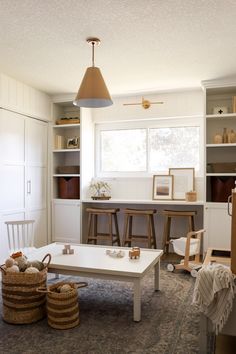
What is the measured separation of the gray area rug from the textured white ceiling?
7.82 ft

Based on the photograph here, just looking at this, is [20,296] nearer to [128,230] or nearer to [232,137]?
[128,230]

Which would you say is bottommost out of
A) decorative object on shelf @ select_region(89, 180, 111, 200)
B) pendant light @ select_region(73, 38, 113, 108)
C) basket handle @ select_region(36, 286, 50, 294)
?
basket handle @ select_region(36, 286, 50, 294)

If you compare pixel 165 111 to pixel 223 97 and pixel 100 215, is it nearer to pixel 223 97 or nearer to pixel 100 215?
pixel 223 97

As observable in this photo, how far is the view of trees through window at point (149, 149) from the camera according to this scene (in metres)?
4.92

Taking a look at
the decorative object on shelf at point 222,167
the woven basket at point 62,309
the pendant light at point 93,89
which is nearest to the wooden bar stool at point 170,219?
the decorative object on shelf at point 222,167

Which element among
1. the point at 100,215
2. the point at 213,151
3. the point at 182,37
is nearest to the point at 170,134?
the point at 213,151

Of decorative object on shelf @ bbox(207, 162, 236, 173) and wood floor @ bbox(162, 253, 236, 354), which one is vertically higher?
decorative object on shelf @ bbox(207, 162, 236, 173)

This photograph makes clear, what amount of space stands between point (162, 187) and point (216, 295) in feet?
10.0

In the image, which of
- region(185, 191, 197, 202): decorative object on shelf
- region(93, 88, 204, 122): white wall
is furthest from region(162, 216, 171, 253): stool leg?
region(93, 88, 204, 122): white wall

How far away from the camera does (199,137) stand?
486 centimetres

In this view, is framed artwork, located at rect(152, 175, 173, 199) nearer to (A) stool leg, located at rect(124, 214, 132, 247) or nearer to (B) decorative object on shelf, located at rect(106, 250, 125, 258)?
(A) stool leg, located at rect(124, 214, 132, 247)

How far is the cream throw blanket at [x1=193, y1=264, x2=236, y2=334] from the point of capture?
1.85 metres

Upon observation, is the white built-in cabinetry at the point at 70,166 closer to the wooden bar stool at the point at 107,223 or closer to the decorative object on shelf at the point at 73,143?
the decorative object on shelf at the point at 73,143

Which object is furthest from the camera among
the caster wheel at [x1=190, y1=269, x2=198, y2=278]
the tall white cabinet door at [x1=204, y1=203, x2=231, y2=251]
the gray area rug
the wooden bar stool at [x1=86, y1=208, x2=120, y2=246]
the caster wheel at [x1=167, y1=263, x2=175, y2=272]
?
the wooden bar stool at [x1=86, y1=208, x2=120, y2=246]
